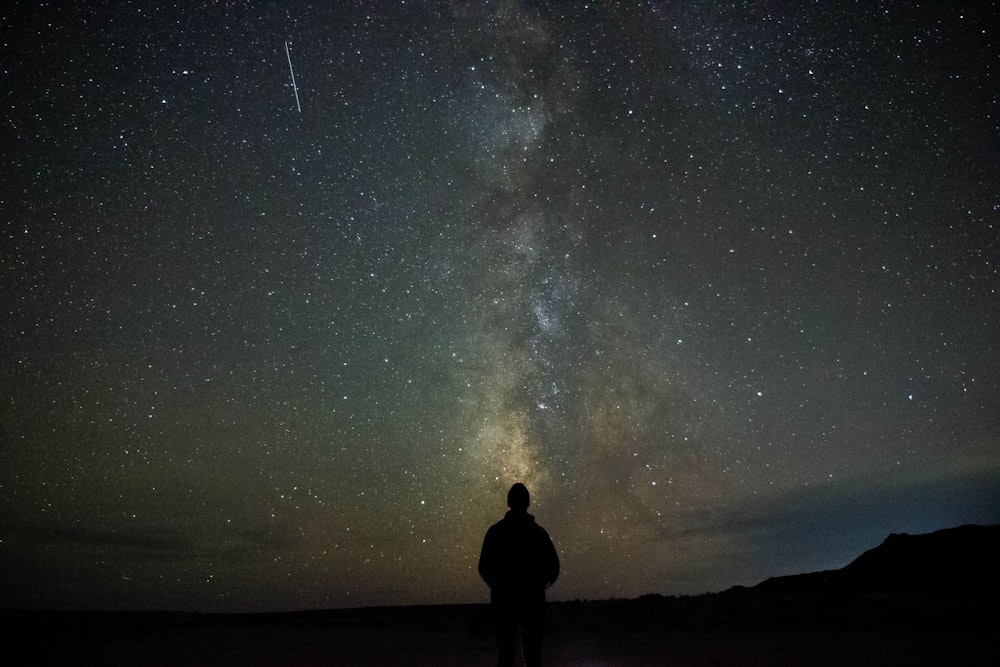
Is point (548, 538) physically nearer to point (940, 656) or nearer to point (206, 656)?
point (940, 656)

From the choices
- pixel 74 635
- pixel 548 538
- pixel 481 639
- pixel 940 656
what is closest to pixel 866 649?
pixel 940 656

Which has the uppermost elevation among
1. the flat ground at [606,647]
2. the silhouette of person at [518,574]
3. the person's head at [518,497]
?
the person's head at [518,497]

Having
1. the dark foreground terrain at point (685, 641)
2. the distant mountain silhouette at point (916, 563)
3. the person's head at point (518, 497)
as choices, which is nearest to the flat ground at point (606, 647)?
the dark foreground terrain at point (685, 641)

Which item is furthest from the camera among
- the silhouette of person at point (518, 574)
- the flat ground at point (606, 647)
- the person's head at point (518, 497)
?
the flat ground at point (606, 647)

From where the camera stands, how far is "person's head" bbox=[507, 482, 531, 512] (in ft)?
15.4

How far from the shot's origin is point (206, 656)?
992cm

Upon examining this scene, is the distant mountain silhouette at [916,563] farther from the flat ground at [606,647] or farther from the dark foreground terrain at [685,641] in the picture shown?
the flat ground at [606,647]

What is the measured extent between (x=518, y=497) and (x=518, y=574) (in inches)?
21.1

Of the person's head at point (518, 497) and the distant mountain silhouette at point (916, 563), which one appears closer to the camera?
the person's head at point (518, 497)

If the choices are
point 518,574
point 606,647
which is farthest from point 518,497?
point 606,647

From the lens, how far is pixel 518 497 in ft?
15.4

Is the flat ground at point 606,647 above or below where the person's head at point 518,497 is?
below

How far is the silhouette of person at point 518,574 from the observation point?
452cm

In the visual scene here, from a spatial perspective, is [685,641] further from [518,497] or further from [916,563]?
[916,563]
